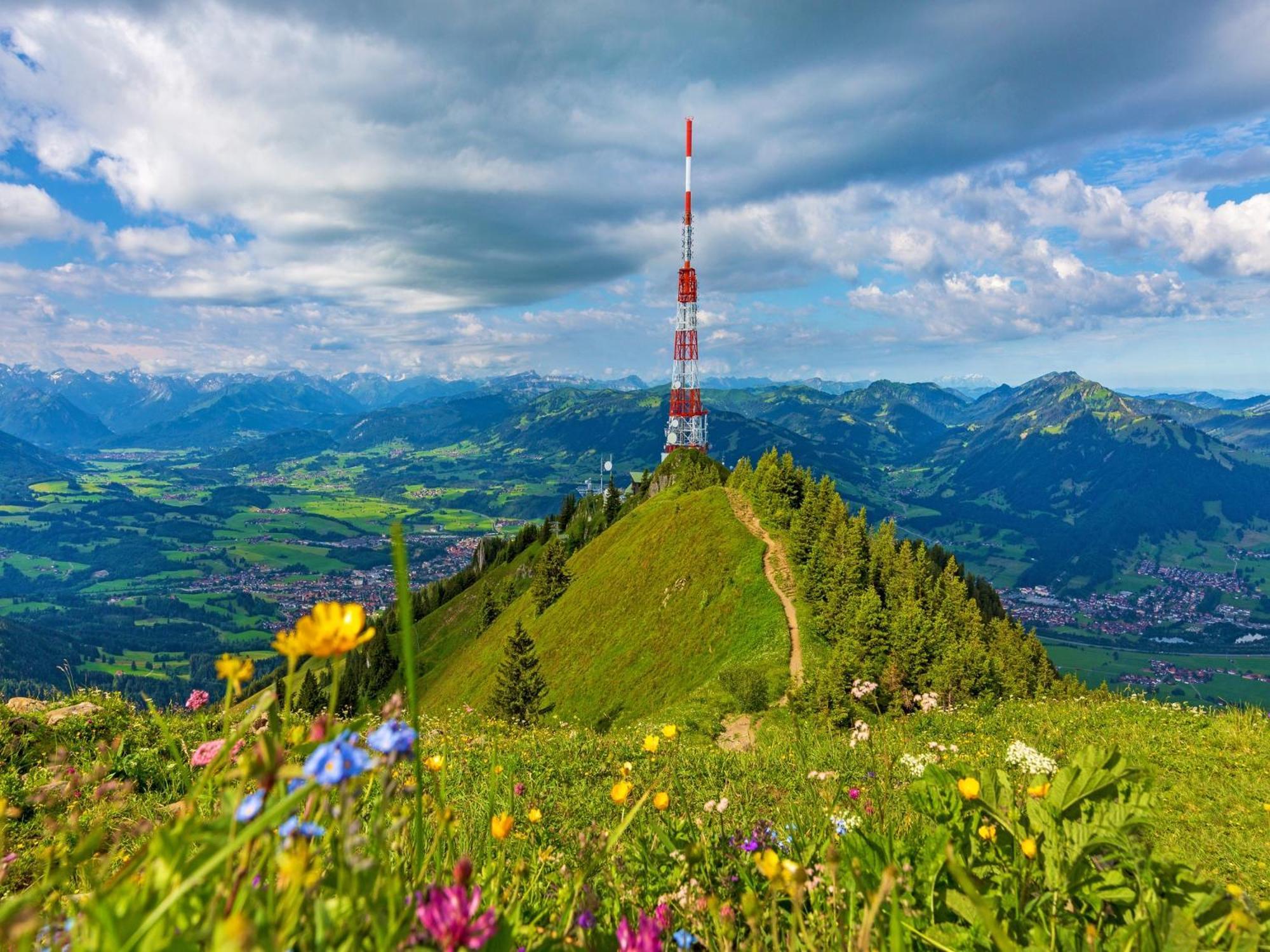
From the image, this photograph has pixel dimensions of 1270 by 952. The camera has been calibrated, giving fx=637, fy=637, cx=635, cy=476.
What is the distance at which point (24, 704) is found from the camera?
30.2 feet

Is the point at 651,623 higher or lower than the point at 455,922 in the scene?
lower

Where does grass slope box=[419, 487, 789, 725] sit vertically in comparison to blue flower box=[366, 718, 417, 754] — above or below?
below

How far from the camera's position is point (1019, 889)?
263cm

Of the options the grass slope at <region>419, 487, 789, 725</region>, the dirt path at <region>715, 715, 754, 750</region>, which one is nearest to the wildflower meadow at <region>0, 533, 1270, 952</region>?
the dirt path at <region>715, 715, 754, 750</region>

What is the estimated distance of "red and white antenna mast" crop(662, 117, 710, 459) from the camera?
294 feet

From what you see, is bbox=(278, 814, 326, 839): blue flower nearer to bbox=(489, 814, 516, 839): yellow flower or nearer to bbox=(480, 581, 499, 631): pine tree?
bbox=(489, 814, 516, 839): yellow flower

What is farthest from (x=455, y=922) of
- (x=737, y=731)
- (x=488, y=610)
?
(x=488, y=610)

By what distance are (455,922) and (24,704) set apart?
11645 mm

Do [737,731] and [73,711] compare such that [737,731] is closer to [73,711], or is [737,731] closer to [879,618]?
[879,618]

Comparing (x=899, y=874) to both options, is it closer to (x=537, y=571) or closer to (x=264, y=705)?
(x=264, y=705)

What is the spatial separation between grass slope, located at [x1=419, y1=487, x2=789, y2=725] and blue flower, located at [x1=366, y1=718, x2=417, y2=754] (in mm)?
30978

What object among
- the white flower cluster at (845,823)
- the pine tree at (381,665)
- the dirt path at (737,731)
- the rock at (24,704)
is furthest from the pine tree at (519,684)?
the pine tree at (381,665)

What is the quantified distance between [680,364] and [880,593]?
5799 centimetres

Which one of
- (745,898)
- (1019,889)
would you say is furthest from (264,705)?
(1019,889)
